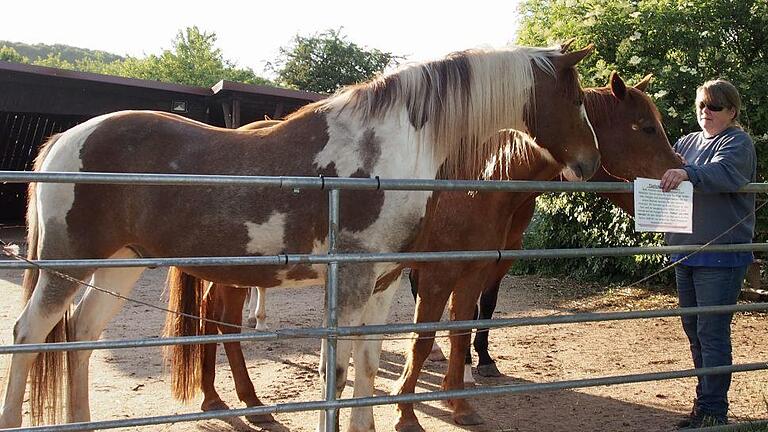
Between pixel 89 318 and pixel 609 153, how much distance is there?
3280mm

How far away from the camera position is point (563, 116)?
3.45m

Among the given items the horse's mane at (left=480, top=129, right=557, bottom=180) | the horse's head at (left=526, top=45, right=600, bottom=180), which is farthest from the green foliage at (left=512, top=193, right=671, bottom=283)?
the horse's head at (left=526, top=45, right=600, bottom=180)

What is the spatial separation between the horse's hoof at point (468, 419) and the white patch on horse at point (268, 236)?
1779 millimetres

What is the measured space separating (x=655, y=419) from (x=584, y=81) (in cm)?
447

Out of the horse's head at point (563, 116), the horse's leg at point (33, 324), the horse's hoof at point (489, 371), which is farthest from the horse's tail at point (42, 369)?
the horse's hoof at point (489, 371)

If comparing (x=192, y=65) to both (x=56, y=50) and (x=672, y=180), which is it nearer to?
(x=672, y=180)

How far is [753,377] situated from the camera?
515cm

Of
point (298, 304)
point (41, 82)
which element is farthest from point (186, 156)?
point (41, 82)

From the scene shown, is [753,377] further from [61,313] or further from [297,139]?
[61,313]

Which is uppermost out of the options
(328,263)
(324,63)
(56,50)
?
(56,50)

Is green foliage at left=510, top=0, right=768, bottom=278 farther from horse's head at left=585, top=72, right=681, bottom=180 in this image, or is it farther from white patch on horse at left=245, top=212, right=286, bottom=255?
white patch on horse at left=245, top=212, right=286, bottom=255

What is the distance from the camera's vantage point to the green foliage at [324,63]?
30484 mm

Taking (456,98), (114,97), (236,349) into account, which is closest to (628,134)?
(456,98)

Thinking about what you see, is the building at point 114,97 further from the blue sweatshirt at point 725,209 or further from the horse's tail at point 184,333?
the blue sweatshirt at point 725,209
